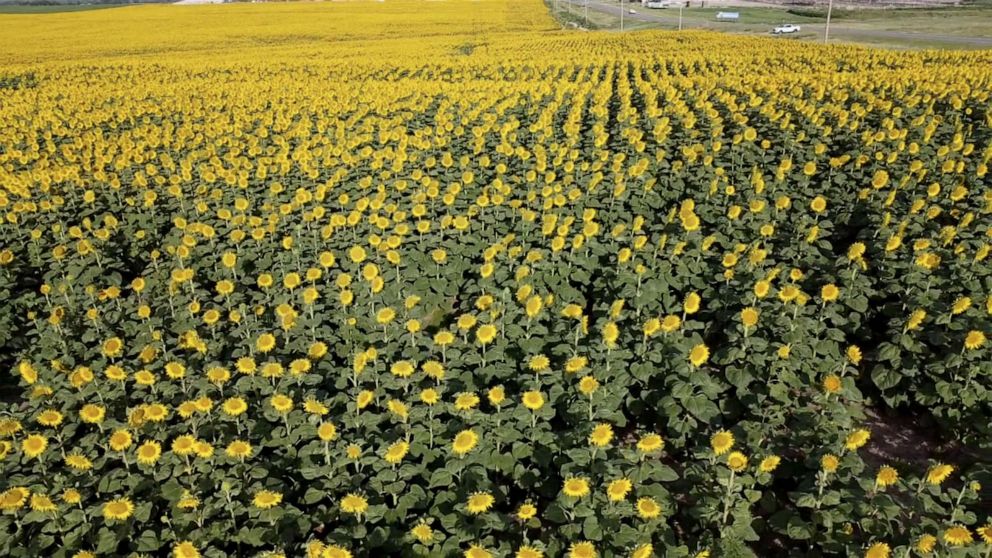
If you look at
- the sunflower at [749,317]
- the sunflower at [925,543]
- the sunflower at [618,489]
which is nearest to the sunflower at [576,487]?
the sunflower at [618,489]

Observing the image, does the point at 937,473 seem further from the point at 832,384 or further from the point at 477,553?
the point at 477,553

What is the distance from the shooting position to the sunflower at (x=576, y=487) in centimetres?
320

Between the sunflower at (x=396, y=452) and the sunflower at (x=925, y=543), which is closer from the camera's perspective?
the sunflower at (x=925, y=543)

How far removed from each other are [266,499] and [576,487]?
1871 mm

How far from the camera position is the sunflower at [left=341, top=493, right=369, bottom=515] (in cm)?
319

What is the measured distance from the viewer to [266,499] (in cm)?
335

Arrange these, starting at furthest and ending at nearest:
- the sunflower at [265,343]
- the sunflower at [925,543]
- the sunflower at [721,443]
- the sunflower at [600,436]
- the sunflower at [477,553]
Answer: the sunflower at [265,343] < the sunflower at [600,436] < the sunflower at [721,443] < the sunflower at [477,553] < the sunflower at [925,543]

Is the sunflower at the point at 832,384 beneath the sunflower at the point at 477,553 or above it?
above

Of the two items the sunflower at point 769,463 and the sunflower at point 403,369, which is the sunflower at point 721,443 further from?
the sunflower at point 403,369

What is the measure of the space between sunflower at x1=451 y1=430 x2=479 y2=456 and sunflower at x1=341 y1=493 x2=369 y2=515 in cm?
65

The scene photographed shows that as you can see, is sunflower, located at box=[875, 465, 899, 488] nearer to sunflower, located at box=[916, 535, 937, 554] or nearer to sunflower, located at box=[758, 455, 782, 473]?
sunflower, located at box=[916, 535, 937, 554]

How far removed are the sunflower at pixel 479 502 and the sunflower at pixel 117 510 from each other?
2.05 metres

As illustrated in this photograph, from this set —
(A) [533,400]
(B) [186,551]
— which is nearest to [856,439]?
(A) [533,400]

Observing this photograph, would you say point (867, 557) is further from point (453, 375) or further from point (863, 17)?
point (863, 17)
